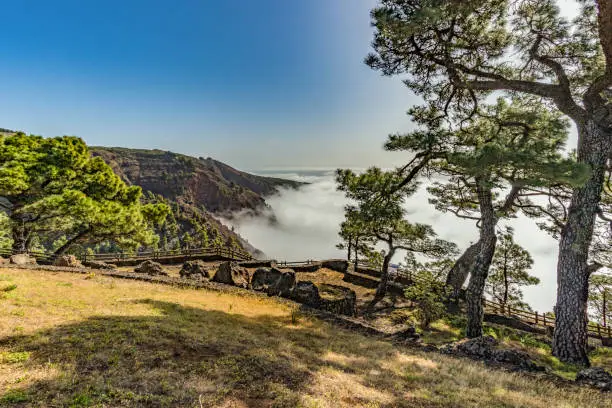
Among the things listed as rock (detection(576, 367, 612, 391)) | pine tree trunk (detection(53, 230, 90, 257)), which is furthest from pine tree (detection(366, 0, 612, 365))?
pine tree trunk (detection(53, 230, 90, 257))

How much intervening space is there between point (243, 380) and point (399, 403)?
9.86 feet

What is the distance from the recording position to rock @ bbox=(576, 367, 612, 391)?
7.13 m

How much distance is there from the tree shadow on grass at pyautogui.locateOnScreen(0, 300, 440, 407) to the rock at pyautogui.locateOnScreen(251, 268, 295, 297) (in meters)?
6.39

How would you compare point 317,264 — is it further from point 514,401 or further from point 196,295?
point 514,401

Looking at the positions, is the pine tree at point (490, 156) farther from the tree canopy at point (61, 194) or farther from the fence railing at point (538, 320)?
the tree canopy at point (61, 194)

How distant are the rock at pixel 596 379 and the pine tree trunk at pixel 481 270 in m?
4.98

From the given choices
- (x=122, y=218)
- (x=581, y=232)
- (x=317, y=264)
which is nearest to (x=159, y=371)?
(x=581, y=232)

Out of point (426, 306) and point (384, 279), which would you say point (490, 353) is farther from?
point (384, 279)

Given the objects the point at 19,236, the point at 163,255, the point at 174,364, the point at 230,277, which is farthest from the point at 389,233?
the point at 19,236

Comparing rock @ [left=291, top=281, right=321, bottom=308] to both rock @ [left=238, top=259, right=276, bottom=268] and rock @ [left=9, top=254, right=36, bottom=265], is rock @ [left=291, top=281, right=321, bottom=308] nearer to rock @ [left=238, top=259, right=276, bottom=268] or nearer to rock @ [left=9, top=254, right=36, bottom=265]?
rock @ [left=238, top=259, right=276, bottom=268]

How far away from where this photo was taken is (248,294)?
1506cm

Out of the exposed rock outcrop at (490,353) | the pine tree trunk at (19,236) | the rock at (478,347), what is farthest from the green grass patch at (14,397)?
the pine tree trunk at (19,236)

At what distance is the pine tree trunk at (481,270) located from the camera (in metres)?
12.7

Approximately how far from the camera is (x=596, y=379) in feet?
24.5
